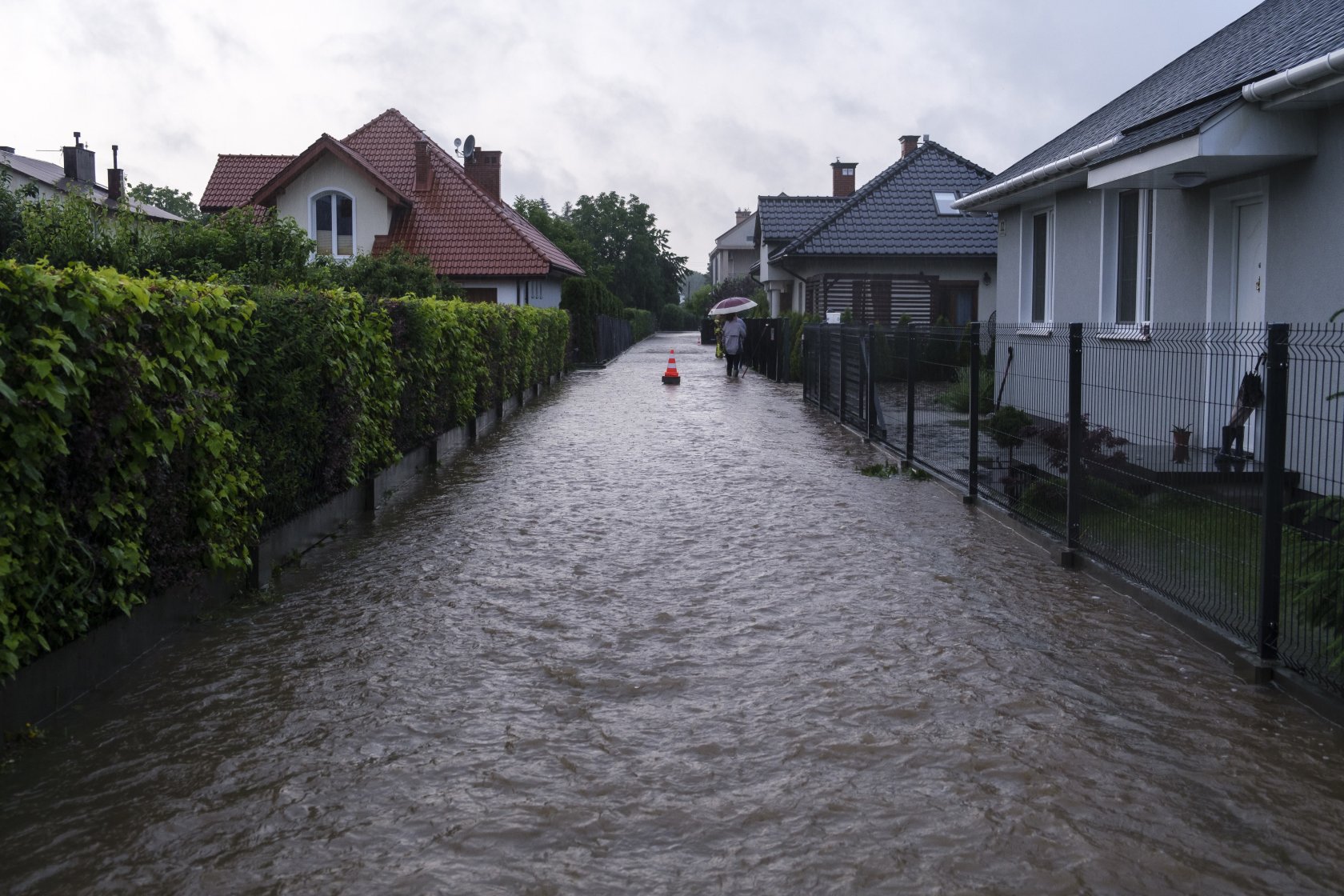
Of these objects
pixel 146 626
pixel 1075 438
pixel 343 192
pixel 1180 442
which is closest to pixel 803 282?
Result: pixel 343 192

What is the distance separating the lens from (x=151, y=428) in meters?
5.71

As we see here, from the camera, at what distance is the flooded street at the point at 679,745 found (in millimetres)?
3895

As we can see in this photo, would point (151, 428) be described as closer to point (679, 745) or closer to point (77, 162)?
point (679, 745)

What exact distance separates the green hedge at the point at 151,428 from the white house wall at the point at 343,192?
Answer: 97.2ft

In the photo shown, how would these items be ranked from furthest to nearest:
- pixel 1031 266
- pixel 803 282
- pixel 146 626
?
pixel 803 282 < pixel 1031 266 < pixel 146 626

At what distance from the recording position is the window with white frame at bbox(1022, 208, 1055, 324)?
16781mm

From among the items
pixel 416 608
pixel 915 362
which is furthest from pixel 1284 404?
pixel 915 362

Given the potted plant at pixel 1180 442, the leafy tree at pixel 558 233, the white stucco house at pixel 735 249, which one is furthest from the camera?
the white stucco house at pixel 735 249

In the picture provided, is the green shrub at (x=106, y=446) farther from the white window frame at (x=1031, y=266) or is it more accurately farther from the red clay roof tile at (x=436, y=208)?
the red clay roof tile at (x=436, y=208)

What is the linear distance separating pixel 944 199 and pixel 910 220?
1.28 meters

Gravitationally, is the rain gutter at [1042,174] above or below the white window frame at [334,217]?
below

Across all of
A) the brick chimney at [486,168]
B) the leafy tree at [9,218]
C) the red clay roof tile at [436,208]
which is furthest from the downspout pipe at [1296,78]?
the brick chimney at [486,168]

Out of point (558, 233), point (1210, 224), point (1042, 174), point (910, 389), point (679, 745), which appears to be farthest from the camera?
point (558, 233)

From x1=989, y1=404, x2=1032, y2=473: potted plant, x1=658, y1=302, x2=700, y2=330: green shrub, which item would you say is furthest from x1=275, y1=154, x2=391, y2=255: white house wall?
x1=658, y1=302, x2=700, y2=330: green shrub
